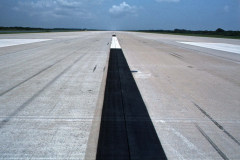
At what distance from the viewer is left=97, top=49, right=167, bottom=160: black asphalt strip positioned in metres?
3.05

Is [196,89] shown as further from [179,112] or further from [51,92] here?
[51,92]

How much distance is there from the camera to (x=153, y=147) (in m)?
3.21

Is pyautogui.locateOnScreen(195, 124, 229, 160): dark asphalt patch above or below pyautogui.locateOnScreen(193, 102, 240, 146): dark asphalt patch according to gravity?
below

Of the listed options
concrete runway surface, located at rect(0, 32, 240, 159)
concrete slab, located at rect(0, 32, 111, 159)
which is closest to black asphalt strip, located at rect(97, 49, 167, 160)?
concrete runway surface, located at rect(0, 32, 240, 159)

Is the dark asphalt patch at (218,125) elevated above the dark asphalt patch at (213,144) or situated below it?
above

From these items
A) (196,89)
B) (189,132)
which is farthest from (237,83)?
(189,132)

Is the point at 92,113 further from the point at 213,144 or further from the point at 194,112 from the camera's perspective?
the point at 213,144

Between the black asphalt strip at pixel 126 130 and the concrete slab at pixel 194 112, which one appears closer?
the black asphalt strip at pixel 126 130

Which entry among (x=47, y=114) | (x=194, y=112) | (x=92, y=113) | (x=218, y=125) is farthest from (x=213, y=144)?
(x=47, y=114)

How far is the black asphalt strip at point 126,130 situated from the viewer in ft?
10.0

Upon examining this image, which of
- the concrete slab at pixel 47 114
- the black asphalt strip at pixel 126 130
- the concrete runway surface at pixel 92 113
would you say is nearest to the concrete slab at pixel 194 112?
the concrete runway surface at pixel 92 113

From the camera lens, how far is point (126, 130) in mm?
3709

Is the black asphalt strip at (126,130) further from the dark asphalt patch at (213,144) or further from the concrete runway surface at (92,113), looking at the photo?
the dark asphalt patch at (213,144)

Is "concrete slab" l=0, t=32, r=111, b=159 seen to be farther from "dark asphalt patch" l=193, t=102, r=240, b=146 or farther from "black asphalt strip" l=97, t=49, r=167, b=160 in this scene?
"dark asphalt patch" l=193, t=102, r=240, b=146
